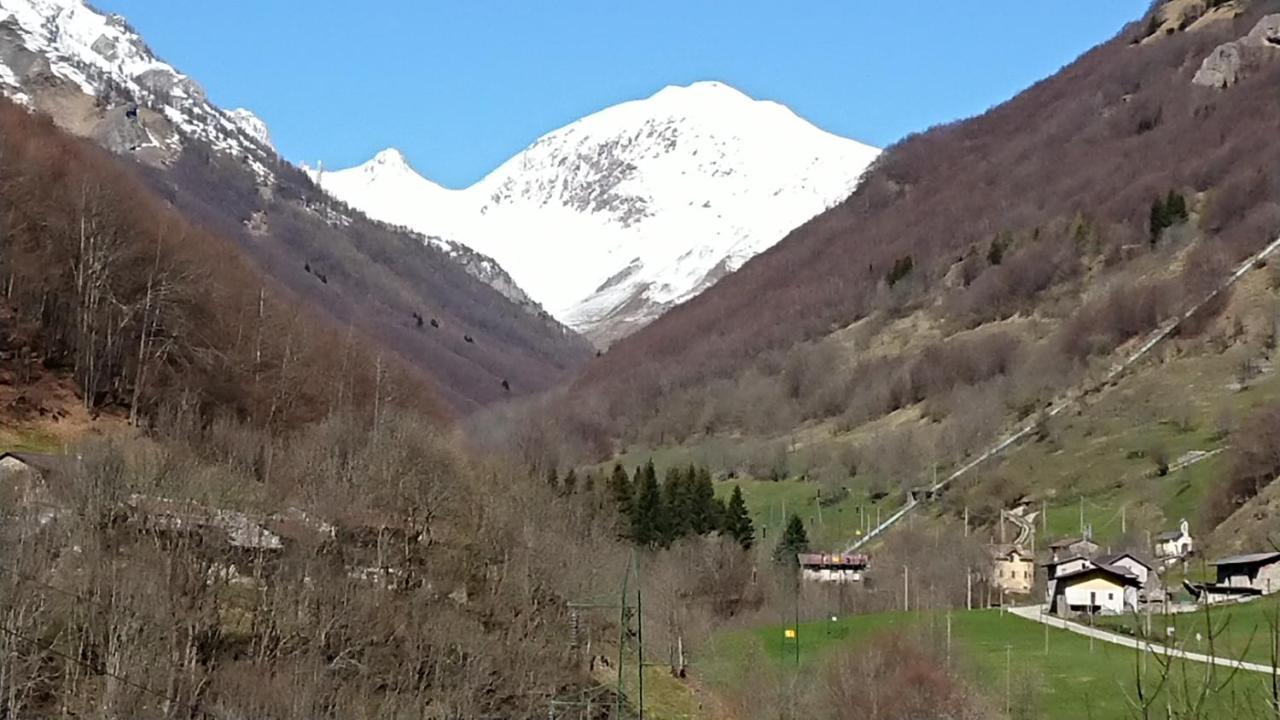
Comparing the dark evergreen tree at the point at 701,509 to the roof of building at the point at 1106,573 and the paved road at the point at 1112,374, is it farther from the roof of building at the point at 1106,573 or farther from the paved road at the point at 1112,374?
the roof of building at the point at 1106,573

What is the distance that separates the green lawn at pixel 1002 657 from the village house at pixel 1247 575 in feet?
34.4

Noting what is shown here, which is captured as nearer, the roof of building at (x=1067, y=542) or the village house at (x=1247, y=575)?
the village house at (x=1247, y=575)

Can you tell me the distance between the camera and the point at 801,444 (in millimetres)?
148500

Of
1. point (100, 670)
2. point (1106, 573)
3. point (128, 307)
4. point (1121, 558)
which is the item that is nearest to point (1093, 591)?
point (1106, 573)

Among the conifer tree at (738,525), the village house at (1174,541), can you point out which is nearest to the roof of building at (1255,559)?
the village house at (1174,541)

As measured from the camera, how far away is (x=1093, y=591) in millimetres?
79188

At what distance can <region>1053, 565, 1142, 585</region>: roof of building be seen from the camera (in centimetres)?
7819

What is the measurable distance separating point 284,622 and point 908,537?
6790 cm

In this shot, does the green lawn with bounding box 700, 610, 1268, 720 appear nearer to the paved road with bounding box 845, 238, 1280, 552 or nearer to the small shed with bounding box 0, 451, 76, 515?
the small shed with bounding box 0, 451, 76, 515

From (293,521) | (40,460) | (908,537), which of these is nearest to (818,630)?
(908,537)

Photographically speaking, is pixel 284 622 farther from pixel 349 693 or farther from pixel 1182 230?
pixel 1182 230

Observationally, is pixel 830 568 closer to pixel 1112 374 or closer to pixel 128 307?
pixel 1112 374

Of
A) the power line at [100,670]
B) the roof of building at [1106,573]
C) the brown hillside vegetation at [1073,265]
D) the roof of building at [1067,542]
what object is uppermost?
the brown hillside vegetation at [1073,265]

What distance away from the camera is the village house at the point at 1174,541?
83.4m
